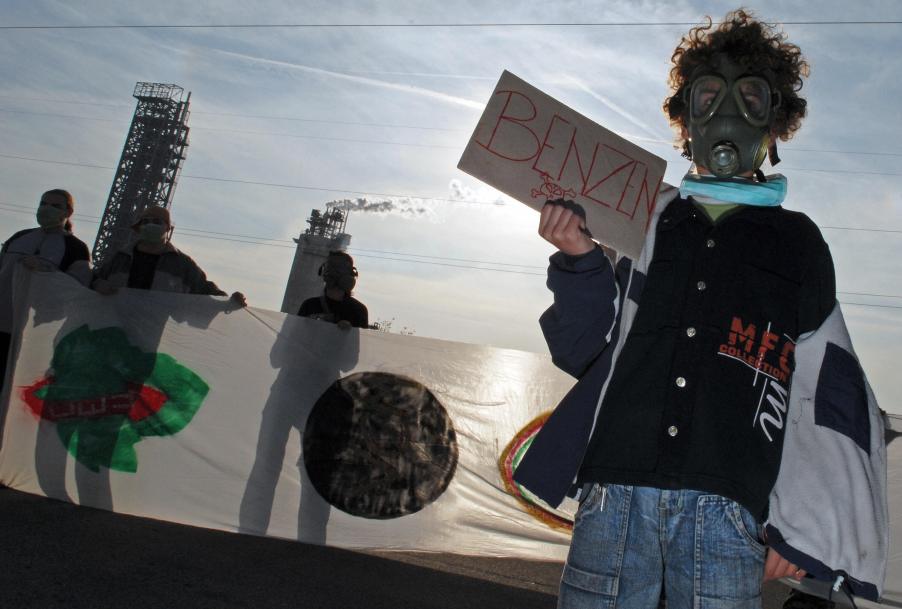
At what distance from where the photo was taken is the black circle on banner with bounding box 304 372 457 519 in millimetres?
5559

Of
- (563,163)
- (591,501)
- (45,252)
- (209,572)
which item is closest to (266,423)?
(209,572)

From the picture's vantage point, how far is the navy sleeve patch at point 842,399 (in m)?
1.74

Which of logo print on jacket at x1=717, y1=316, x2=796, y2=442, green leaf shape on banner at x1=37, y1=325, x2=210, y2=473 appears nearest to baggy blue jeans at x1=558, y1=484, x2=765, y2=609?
logo print on jacket at x1=717, y1=316, x2=796, y2=442

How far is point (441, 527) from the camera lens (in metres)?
5.61

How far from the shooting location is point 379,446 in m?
5.63

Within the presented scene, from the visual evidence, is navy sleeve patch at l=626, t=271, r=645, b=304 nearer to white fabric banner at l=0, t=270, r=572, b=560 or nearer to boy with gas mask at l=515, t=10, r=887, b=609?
boy with gas mask at l=515, t=10, r=887, b=609

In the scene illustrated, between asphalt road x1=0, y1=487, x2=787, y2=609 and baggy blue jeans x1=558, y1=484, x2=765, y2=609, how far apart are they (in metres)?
2.67

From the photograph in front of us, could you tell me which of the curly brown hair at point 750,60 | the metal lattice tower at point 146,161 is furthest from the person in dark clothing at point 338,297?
the metal lattice tower at point 146,161

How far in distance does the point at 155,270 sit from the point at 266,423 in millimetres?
1383

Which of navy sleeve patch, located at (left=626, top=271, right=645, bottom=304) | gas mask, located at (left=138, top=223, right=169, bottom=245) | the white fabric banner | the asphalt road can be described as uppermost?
gas mask, located at (left=138, top=223, right=169, bottom=245)

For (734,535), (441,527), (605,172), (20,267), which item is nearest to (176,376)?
(20,267)

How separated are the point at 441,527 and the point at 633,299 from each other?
4062 millimetres

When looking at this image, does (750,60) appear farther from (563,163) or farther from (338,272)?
(338,272)

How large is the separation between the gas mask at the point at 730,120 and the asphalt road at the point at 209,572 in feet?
9.92
